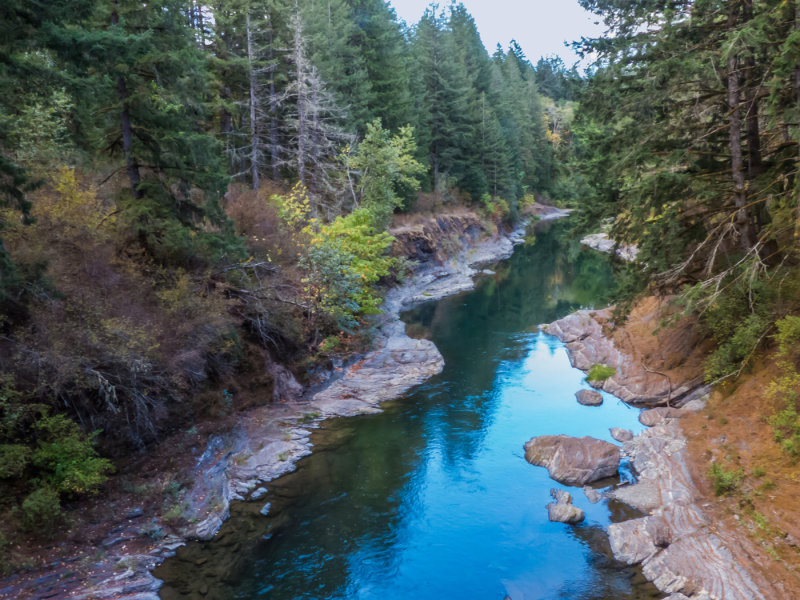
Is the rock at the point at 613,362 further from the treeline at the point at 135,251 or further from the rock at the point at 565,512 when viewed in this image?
the treeline at the point at 135,251

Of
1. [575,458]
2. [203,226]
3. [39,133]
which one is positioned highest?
[39,133]

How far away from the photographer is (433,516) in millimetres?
12000

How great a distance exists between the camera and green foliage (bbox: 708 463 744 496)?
35.4 feet

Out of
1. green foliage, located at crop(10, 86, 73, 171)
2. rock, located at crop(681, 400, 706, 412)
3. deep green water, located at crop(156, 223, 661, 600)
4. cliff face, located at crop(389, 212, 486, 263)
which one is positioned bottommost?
deep green water, located at crop(156, 223, 661, 600)

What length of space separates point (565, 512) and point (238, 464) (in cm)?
802

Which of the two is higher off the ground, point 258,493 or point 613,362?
point 613,362

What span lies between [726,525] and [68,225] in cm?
1530

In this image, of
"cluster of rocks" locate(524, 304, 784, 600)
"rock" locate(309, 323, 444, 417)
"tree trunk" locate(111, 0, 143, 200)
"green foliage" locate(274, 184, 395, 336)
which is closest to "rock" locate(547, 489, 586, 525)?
"cluster of rocks" locate(524, 304, 784, 600)

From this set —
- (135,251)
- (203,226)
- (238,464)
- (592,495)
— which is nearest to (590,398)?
(592,495)

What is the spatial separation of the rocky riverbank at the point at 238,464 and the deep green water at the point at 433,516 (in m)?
0.41

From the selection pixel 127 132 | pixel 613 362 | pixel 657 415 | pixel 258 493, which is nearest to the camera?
pixel 258 493

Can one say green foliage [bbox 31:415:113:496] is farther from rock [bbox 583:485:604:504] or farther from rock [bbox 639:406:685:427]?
rock [bbox 639:406:685:427]

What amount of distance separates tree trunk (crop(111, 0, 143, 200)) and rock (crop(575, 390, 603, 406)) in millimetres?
14871

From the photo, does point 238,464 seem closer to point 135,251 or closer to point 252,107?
point 135,251
